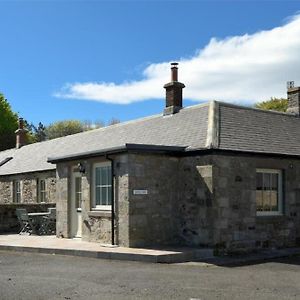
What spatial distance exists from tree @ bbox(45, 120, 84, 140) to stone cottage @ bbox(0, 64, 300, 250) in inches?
2300

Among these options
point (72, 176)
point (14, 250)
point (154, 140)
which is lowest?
point (14, 250)

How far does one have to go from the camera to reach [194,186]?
49.5 ft

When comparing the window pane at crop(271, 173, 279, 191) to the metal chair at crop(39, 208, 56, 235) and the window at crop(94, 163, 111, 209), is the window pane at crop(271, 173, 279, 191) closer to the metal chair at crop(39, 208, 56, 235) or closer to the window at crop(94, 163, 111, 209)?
the window at crop(94, 163, 111, 209)

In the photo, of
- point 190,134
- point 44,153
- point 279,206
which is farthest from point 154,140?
point 44,153

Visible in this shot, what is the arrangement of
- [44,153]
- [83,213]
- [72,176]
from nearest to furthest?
[83,213], [72,176], [44,153]

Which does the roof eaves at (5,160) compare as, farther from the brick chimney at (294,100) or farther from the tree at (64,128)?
the tree at (64,128)

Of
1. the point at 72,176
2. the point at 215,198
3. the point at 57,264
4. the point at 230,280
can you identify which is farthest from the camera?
the point at 72,176

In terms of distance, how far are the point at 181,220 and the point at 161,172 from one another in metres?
1.60

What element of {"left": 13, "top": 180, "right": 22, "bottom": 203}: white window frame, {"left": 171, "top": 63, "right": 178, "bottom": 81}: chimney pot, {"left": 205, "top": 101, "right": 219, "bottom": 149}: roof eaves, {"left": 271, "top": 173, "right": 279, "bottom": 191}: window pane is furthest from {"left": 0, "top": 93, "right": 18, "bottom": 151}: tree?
{"left": 271, "top": 173, "right": 279, "bottom": 191}: window pane

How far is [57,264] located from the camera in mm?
12484

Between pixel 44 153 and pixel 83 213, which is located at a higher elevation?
pixel 44 153

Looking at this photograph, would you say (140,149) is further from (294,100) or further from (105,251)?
(294,100)

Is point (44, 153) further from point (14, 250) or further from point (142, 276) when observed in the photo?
point (142, 276)

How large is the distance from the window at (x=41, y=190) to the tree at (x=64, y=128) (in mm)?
49746
